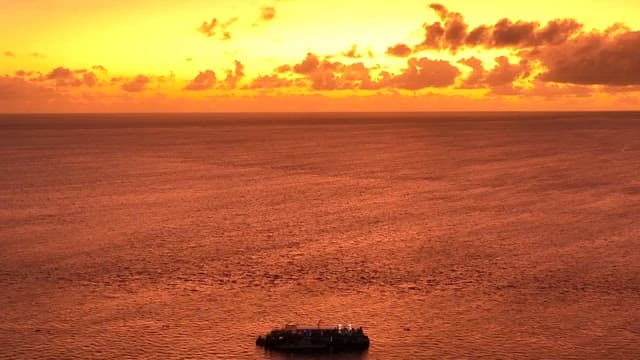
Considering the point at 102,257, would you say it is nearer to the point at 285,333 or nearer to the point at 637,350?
the point at 285,333

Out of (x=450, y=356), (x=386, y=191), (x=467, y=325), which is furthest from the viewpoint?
(x=386, y=191)

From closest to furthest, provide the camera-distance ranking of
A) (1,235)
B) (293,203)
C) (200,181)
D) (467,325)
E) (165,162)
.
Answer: (467,325) < (1,235) < (293,203) < (200,181) < (165,162)

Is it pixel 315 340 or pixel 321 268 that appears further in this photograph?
pixel 321 268

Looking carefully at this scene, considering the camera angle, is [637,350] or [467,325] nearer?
[637,350]

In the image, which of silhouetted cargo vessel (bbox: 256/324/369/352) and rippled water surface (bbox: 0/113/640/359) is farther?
rippled water surface (bbox: 0/113/640/359)

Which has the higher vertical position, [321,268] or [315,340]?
[321,268]

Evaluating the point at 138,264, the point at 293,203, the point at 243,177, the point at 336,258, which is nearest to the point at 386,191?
the point at 293,203

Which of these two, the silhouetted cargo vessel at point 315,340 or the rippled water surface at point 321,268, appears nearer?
the silhouetted cargo vessel at point 315,340
